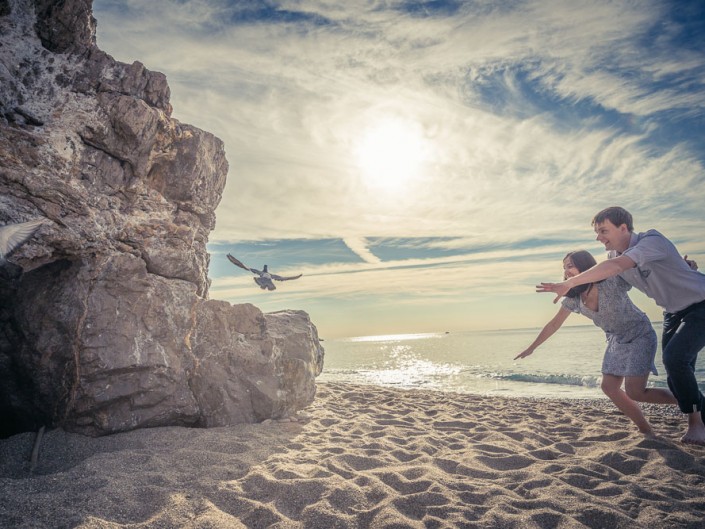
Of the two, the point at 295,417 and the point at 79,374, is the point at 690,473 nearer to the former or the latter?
the point at 295,417

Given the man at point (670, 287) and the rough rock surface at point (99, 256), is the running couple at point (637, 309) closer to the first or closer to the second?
the man at point (670, 287)

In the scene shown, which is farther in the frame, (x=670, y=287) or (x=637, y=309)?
(x=637, y=309)

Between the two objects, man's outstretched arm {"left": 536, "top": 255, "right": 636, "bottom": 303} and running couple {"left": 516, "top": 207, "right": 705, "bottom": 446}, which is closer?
man's outstretched arm {"left": 536, "top": 255, "right": 636, "bottom": 303}

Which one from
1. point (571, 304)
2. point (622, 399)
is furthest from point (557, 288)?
point (622, 399)

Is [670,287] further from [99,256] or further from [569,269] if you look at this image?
[99,256]

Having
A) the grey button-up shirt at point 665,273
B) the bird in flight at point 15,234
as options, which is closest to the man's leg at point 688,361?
the grey button-up shirt at point 665,273

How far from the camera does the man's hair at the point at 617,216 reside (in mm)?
4367

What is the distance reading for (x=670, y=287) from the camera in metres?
4.12

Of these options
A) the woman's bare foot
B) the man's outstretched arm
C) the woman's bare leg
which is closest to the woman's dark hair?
the man's outstretched arm

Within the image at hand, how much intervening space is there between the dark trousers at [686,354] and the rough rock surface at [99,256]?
4.99 meters

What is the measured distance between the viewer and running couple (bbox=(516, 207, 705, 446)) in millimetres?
3926

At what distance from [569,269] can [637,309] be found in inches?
36.6

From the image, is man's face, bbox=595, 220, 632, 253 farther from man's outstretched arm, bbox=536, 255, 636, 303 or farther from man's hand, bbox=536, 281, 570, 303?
man's hand, bbox=536, 281, 570, 303

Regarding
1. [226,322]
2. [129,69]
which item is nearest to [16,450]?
[226,322]
